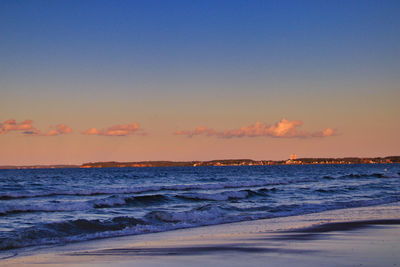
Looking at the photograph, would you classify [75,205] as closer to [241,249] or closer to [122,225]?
[122,225]

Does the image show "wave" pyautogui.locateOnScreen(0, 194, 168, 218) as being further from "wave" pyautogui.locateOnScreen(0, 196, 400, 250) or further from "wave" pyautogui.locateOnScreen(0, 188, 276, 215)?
"wave" pyautogui.locateOnScreen(0, 196, 400, 250)

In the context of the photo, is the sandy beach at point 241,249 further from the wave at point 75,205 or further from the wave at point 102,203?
the wave at point 102,203

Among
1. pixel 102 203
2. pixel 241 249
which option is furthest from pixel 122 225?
pixel 102 203

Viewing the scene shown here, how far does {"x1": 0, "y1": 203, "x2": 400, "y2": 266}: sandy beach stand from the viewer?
8258mm

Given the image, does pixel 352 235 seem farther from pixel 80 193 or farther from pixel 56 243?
pixel 80 193

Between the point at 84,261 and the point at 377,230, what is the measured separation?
7.78 m

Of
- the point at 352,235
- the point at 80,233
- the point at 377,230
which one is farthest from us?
the point at 80,233

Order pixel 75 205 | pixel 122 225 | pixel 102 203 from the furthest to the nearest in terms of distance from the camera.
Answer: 1. pixel 102 203
2. pixel 75 205
3. pixel 122 225

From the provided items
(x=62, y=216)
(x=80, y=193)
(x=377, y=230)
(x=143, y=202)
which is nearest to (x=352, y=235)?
(x=377, y=230)

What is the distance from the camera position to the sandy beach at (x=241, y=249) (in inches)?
325

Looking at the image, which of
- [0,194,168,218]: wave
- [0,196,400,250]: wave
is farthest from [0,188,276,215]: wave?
[0,196,400,250]: wave

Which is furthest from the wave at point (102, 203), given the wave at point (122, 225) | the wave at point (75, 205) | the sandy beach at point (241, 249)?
the sandy beach at point (241, 249)

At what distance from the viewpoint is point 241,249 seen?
31.4ft

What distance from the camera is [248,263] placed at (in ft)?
26.2
